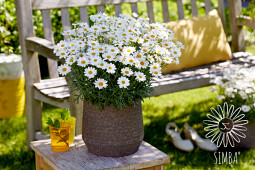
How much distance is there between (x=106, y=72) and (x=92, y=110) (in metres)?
0.18

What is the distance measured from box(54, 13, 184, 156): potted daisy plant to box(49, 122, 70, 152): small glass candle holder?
81mm

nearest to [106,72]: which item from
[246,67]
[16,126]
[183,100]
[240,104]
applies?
[240,104]

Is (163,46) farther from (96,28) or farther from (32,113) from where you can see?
(32,113)

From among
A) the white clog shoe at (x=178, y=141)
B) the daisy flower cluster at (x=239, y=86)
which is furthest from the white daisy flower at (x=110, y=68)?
the white clog shoe at (x=178, y=141)

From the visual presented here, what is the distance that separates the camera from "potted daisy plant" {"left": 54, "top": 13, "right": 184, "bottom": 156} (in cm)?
176

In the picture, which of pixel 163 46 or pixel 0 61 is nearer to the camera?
pixel 163 46

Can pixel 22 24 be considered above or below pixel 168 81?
above

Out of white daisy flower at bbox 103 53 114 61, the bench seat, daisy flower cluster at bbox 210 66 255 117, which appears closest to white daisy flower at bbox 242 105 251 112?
daisy flower cluster at bbox 210 66 255 117

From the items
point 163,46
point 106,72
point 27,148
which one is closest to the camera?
point 106,72

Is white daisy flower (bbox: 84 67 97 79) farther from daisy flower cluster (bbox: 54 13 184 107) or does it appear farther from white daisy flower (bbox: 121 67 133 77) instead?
white daisy flower (bbox: 121 67 133 77)

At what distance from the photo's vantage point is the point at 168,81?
9.73ft

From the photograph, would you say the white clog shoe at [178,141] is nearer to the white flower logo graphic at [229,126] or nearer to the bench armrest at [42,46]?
the white flower logo graphic at [229,126]

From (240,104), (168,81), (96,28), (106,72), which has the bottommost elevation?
(240,104)

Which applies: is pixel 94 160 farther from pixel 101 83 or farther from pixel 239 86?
pixel 239 86
